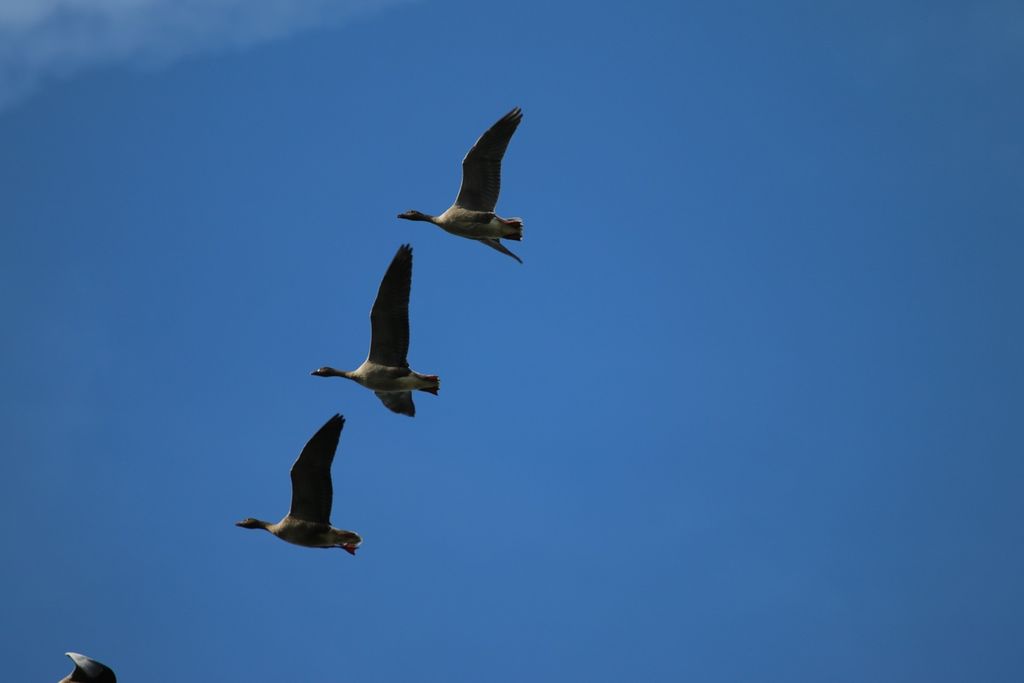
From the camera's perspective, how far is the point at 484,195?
30.3m

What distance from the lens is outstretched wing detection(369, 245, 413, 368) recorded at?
27.4 m

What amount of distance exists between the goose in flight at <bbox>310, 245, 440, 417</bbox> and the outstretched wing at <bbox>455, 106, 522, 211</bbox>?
3.20 metres

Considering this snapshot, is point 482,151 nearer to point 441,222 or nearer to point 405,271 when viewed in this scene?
point 441,222

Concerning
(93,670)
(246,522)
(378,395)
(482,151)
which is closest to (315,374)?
(378,395)

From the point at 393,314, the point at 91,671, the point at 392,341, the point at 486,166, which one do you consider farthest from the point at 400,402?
the point at 91,671

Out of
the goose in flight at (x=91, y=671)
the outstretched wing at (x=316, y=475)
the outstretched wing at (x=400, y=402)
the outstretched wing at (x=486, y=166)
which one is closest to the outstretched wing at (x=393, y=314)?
the outstretched wing at (x=400, y=402)

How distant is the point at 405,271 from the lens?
90.3ft

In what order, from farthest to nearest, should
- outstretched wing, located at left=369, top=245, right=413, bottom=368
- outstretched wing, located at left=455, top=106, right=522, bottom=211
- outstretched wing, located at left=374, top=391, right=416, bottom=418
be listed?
outstretched wing, located at left=374, top=391, right=416, bottom=418 < outstretched wing, located at left=455, top=106, right=522, bottom=211 < outstretched wing, located at left=369, top=245, right=413, bottom=368

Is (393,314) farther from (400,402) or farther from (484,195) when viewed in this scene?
(484,195)

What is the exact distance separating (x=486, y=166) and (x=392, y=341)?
4.67 metres

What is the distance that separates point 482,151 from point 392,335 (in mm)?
4738

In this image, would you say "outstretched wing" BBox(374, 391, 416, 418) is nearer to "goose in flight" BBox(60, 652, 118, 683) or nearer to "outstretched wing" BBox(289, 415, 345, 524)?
"outstretched wing" BBox(289, 415, 345, 524)

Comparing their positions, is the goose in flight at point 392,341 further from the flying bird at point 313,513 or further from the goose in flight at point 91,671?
the goose in flight at point 91,671

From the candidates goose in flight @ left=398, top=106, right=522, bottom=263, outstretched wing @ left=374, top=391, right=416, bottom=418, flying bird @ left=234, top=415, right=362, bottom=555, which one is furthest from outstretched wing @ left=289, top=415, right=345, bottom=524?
goose in flight @ left=398, top=106, right=522, bottom=263
